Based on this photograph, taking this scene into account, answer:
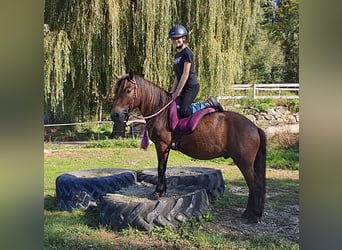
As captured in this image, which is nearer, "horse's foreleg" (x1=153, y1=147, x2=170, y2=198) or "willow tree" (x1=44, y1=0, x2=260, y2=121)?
"horse's foreleg" (x1=153, y1=147, x2=170, y2=198)

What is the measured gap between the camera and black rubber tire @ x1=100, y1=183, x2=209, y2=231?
2.56 m

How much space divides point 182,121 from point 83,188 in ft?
2.60

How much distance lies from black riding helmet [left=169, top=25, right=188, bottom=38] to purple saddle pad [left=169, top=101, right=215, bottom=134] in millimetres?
455

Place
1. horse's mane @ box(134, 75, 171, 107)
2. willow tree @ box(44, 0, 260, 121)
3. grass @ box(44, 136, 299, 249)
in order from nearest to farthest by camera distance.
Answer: grass @ box(44, 136, 299, 249) < horse's mane @ box(134, 75, 171, 107) < willow tree @ box(44, 0, 260, 121)

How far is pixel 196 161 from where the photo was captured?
2703mm

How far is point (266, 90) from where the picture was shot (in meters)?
2.67

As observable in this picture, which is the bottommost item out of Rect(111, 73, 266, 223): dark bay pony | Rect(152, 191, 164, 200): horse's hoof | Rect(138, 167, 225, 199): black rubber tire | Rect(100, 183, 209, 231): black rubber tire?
Rect(100, 183, 209, 231): black rubber tire

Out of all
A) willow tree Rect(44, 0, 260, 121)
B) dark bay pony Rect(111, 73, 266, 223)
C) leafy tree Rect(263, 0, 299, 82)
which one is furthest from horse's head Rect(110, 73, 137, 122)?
leafy tree Rect(263, 0, 299, 82)

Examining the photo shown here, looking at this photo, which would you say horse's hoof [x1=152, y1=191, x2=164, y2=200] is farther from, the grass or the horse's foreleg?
the grass

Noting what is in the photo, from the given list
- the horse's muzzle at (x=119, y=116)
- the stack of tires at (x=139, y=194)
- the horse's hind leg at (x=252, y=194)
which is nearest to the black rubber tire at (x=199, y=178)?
the stack of tires at (x=139, y=194)

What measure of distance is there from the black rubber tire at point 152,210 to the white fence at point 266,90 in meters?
0.71

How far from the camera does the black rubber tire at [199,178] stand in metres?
2.68
